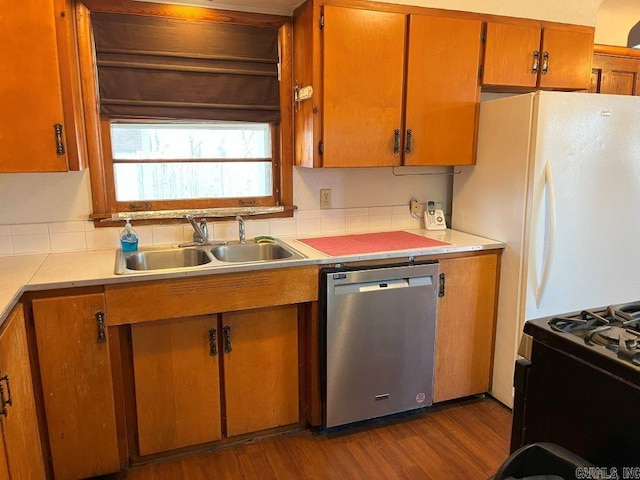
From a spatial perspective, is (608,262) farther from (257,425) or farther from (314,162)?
(257,425)

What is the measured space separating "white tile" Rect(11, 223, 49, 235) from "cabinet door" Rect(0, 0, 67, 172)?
43 centimetres

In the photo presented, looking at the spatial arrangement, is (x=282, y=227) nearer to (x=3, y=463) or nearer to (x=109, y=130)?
(x=109, y=130)

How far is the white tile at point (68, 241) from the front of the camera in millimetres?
2246

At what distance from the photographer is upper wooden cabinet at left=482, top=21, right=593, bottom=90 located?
99.3 inches

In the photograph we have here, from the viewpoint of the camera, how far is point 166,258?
7.63ft

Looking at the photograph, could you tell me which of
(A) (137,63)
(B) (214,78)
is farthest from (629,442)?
(A) (137,63)

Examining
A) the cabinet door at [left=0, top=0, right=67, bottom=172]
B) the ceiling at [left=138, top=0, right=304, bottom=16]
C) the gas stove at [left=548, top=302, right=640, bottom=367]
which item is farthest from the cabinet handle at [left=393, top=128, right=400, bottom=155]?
the cabinet door at [left=0, top=0, right=67, bottom=172]

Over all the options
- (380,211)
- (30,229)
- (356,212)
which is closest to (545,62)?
(380,211)

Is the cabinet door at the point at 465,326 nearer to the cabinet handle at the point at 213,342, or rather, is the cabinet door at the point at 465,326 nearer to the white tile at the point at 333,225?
the white tile at the point at 333,225

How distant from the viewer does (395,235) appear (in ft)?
8.80

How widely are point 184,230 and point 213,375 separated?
0.77m

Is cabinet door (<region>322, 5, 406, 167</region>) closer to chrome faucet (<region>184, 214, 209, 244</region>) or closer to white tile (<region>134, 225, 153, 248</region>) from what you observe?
chrome faucet (<region>184, 214, 209, 244</region>)

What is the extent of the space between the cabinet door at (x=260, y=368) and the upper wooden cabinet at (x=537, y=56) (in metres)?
1.70

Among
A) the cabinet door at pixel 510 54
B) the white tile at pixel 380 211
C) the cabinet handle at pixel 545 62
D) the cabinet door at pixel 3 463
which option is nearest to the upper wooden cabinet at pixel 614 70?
the cabinet handle at pixel 545 62
